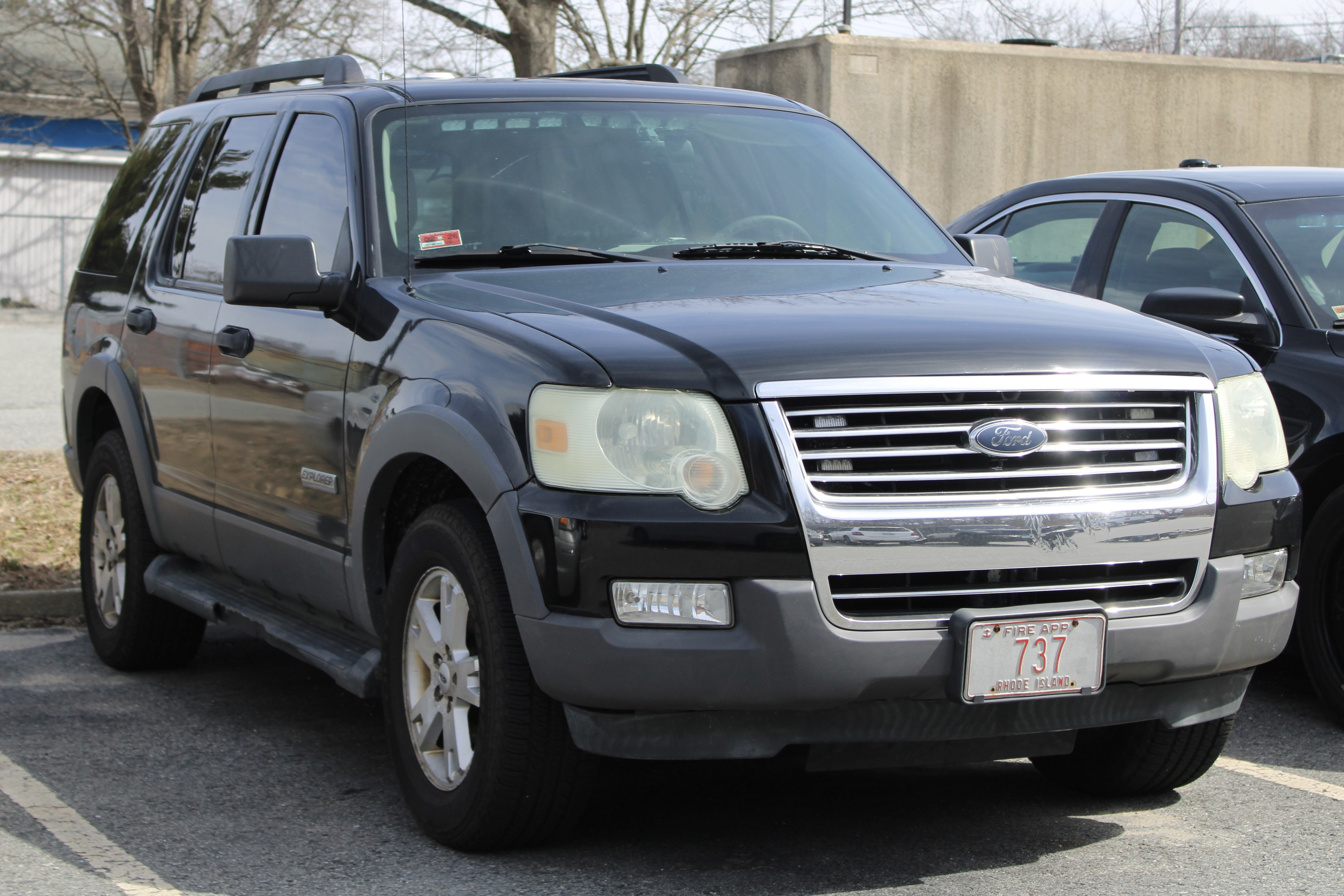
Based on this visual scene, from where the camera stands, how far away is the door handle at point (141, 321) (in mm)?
5812

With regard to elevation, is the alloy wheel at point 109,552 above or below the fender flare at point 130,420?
below

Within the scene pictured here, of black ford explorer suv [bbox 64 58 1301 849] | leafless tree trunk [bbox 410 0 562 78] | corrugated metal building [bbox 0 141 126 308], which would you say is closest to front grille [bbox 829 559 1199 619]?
black ford explorer suv [bbox 64 58 1301 849]

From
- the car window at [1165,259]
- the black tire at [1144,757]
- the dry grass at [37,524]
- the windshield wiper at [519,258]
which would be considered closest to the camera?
the black tire at [1144,757]

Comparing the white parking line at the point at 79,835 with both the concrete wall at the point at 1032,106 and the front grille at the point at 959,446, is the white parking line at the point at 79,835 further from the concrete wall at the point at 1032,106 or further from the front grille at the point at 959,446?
the concrete wall at the point at 1032,106

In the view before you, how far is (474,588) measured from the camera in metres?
3.72

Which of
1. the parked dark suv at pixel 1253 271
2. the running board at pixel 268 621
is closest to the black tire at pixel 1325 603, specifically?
the parked dark suv at pixel 1253 271

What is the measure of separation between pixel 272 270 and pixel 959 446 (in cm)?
197

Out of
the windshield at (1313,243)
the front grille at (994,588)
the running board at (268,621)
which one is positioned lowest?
the running board at (268,621)

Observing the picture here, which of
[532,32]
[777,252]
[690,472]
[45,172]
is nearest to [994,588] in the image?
[690,472]

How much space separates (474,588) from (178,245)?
9.20ft

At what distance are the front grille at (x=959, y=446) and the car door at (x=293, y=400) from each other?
1611mm

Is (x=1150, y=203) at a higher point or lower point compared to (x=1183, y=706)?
higher

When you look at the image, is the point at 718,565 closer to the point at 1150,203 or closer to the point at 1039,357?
the point at 1039,357

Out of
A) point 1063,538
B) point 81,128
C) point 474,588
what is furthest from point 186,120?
point 81,128
